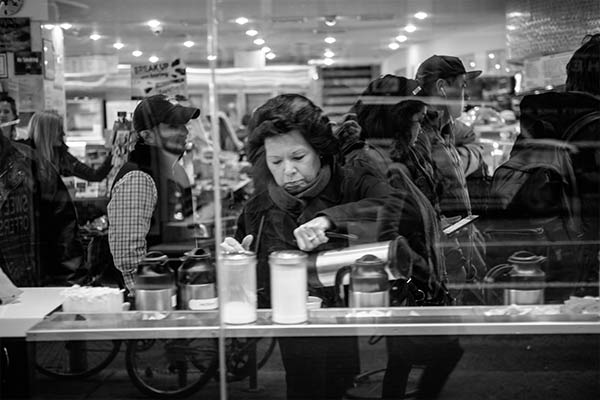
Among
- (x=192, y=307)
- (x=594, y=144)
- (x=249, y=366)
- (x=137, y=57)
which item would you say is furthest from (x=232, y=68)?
(x=594, y=144)

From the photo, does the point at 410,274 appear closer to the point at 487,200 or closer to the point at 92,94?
the point at 487,200

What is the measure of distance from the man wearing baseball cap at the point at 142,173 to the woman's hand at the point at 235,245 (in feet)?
1.36

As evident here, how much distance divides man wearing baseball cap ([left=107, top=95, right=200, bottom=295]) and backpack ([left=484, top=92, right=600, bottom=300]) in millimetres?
1205

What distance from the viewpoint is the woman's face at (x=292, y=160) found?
2.83 metres

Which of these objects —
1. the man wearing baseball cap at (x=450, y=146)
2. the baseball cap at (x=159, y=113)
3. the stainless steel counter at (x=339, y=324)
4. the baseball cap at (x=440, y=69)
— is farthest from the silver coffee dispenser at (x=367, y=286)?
the baseball cap at (x=159, y=113)

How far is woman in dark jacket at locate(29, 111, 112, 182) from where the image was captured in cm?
341

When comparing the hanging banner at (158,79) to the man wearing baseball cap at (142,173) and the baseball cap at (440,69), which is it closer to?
the man wearing baseball cap at (142,173)

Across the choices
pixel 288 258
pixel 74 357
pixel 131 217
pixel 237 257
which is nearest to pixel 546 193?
pixel 288 258

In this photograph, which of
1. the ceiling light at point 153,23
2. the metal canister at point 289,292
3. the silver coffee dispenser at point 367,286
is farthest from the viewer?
the ceiling light at point 153,23

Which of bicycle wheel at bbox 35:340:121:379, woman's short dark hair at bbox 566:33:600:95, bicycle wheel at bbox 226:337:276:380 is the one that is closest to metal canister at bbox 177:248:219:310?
bicycle wheel at bbox 226:337:276:380

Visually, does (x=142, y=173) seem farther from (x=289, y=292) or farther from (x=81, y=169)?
(x=289, y=292)

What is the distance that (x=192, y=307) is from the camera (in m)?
2.71

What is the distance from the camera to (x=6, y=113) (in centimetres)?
345

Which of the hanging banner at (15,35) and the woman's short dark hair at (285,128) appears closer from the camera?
the woman's short dark hair at (285,128)
